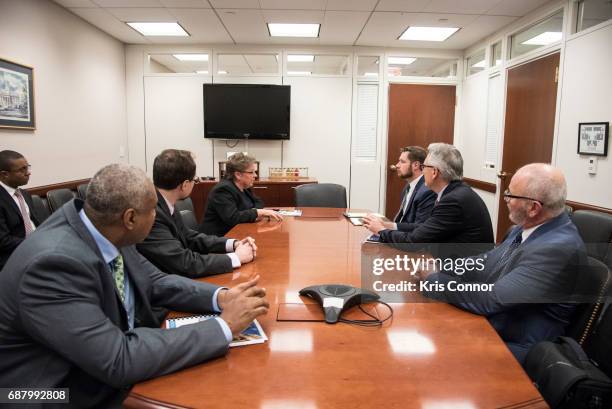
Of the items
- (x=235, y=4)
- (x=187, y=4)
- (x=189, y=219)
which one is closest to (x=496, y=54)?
(x=235, y=4)

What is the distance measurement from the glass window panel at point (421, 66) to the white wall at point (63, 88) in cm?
395

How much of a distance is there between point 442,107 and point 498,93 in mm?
1130

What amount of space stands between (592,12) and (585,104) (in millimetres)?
813

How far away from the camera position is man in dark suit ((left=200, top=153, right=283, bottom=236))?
10.4ft

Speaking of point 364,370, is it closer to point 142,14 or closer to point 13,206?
point 13,206

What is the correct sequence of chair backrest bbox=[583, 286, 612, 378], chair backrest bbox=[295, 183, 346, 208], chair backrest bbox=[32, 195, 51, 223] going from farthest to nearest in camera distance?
chair backrest bbox=[295, 183, 346, 208]
chair backrest bbox=[32, 195, 51, 223]
chair backrest bbox=[583, 286, 612, 378]

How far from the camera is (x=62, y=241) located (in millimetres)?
1059

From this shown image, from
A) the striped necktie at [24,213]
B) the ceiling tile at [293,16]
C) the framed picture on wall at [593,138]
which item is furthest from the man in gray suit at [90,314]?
the ceiling tile at [293,16]

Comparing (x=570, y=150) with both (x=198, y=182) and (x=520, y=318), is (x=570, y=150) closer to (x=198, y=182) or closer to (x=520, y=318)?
(x=520, y=318)

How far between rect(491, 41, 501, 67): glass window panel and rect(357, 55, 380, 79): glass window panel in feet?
5.15

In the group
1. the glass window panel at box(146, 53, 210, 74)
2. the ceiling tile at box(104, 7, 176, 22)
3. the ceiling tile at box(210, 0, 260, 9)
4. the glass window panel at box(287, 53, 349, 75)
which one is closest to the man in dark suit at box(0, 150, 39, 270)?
the ceiling tile at box(104, 7, 176, 22)

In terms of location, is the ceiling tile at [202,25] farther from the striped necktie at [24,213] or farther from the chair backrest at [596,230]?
the chair backrest at [596,230]

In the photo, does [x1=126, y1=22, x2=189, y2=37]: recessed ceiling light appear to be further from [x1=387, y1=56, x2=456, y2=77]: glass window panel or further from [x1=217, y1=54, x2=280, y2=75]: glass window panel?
[x1=387, y1=56, x2=456, y2=77]: glass window panel

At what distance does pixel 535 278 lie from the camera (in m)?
1.46
